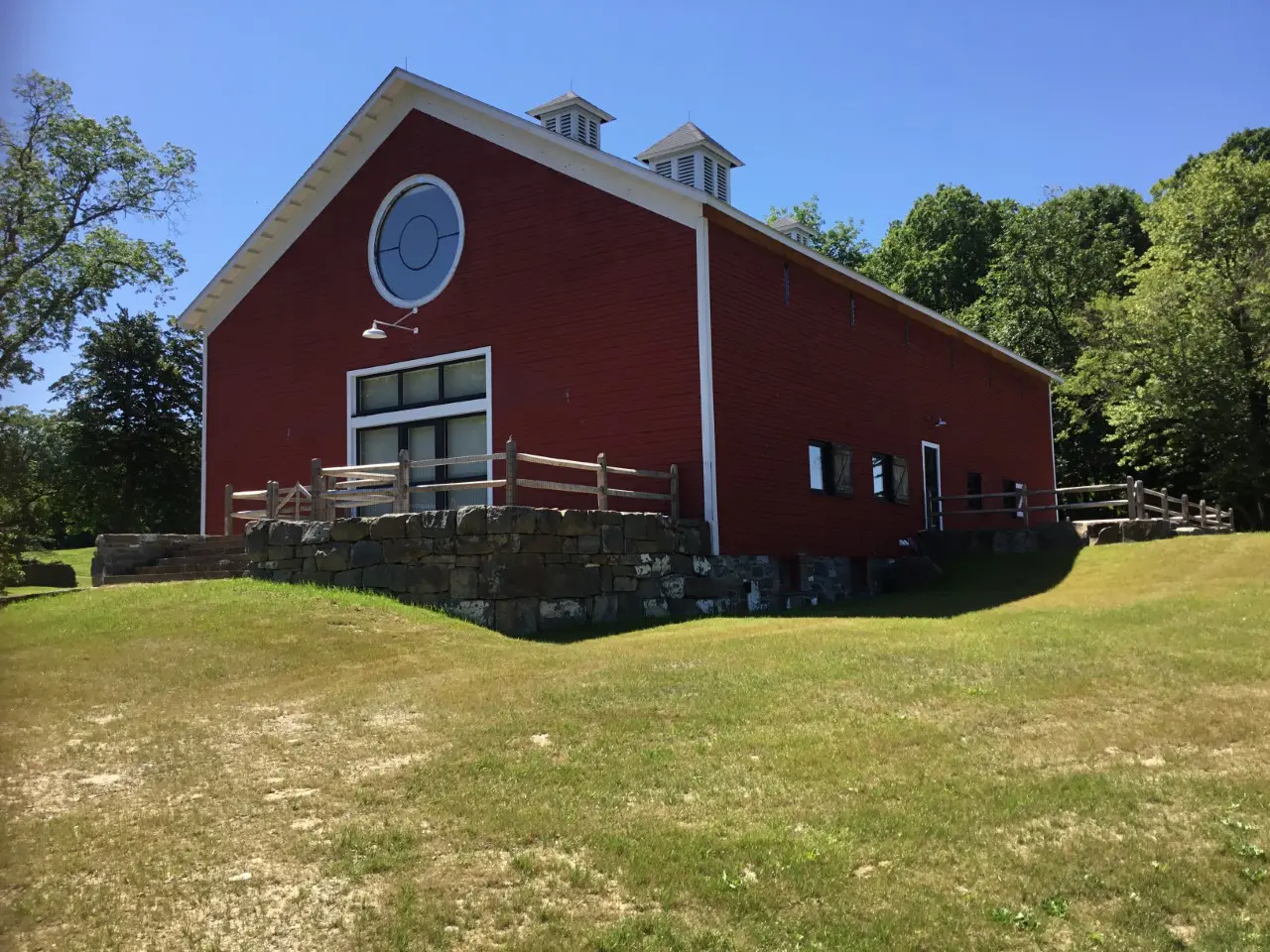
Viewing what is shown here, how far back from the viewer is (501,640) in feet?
39.1

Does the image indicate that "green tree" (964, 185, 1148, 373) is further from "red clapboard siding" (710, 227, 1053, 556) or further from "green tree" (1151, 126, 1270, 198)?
"red clapboard siding" (710, 227, 1053, 556)

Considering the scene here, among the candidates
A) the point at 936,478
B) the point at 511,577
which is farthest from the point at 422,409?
the point at 936,478

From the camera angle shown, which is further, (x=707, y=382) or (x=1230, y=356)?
(x=1230, y=356)

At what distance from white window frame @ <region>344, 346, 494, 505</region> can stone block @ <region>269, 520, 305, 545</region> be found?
3466mm

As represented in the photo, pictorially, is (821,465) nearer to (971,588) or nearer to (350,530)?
(971,588)

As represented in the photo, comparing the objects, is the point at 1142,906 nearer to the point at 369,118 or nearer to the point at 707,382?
the point at 707,382

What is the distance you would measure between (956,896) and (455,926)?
7.24 ft

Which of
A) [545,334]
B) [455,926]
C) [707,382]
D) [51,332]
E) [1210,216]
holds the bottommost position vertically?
[455,926]

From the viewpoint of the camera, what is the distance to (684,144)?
2078cm

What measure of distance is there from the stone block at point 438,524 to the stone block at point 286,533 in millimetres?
2093

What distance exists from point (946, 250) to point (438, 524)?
37899 millimetres

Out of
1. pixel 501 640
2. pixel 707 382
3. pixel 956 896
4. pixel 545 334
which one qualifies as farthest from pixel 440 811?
pixel 545 334

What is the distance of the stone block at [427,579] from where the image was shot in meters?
13.2

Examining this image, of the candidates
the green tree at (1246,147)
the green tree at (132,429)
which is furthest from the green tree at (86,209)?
the green tree at (1246,147)
